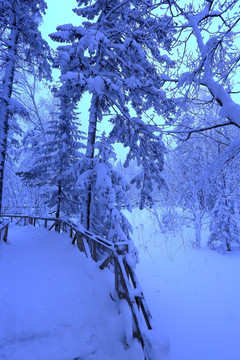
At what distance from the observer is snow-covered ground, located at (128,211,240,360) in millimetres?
4160

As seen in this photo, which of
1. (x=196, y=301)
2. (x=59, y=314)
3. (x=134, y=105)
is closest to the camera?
(x=59, y=314)

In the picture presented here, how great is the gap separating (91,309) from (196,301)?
3.53 meters

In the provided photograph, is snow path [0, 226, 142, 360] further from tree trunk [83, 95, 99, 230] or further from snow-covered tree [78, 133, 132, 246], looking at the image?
tree trunk [83, 95, 99, 230]

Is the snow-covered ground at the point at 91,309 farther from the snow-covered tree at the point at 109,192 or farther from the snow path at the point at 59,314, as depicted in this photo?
the snow-covered tree at the point at 109,192

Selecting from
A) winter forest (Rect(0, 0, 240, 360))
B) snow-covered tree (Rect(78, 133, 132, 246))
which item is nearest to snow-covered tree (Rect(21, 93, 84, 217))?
winter forest (Rect(0, 0, 240, 360))

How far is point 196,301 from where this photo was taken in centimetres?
605

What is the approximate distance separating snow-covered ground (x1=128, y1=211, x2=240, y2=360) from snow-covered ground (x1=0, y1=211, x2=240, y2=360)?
0.07 ft

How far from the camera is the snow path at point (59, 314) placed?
321 centimetres

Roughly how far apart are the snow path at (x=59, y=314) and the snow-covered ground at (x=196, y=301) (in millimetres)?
1189

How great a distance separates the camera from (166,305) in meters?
5.89

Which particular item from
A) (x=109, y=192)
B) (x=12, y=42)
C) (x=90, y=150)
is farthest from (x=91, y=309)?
(x=12, y=42)

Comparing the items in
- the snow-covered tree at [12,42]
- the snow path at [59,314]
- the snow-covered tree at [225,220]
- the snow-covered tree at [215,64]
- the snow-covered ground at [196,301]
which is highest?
the snow-covered tree at [12,42]

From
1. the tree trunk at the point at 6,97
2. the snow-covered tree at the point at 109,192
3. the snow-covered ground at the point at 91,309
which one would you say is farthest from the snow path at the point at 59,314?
the tree trunk at the point at 6,97

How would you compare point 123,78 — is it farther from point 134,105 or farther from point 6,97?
Answer: point 6,97
